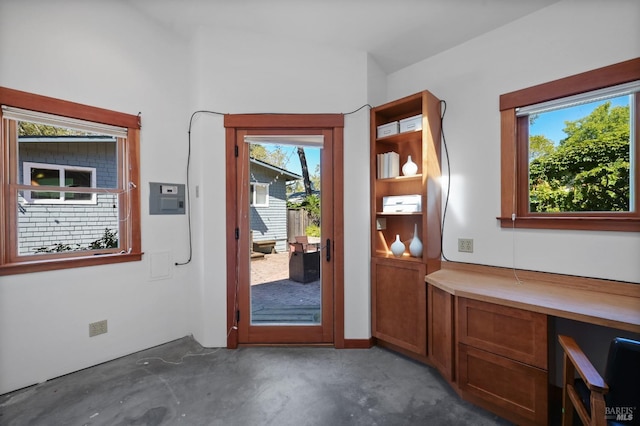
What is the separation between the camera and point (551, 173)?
2115 millimetres

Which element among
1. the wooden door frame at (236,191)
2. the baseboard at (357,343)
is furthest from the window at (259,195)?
the baseboard at (357,343)

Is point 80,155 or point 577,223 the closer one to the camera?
point 577,223

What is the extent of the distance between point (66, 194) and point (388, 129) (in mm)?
2927

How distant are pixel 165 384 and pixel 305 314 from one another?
4.16ft

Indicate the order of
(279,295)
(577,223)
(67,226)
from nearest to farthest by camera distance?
(577,223)
(67,226)
(279,295)

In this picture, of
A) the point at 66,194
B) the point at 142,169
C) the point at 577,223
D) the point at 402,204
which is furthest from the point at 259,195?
the point at 577,223

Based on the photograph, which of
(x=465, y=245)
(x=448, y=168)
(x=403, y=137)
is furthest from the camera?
(x=403, y=137)

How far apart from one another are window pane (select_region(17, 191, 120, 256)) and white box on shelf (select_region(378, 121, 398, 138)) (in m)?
2.61

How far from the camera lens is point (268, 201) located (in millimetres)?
2703

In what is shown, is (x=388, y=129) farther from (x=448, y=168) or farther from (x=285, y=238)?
(x=285, y=238)

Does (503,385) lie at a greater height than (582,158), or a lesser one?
lesser

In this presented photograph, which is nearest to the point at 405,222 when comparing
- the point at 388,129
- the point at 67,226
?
the point at 388,129

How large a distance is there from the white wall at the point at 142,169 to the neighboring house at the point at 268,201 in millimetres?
803

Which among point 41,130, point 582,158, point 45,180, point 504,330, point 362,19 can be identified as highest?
point 362,19
